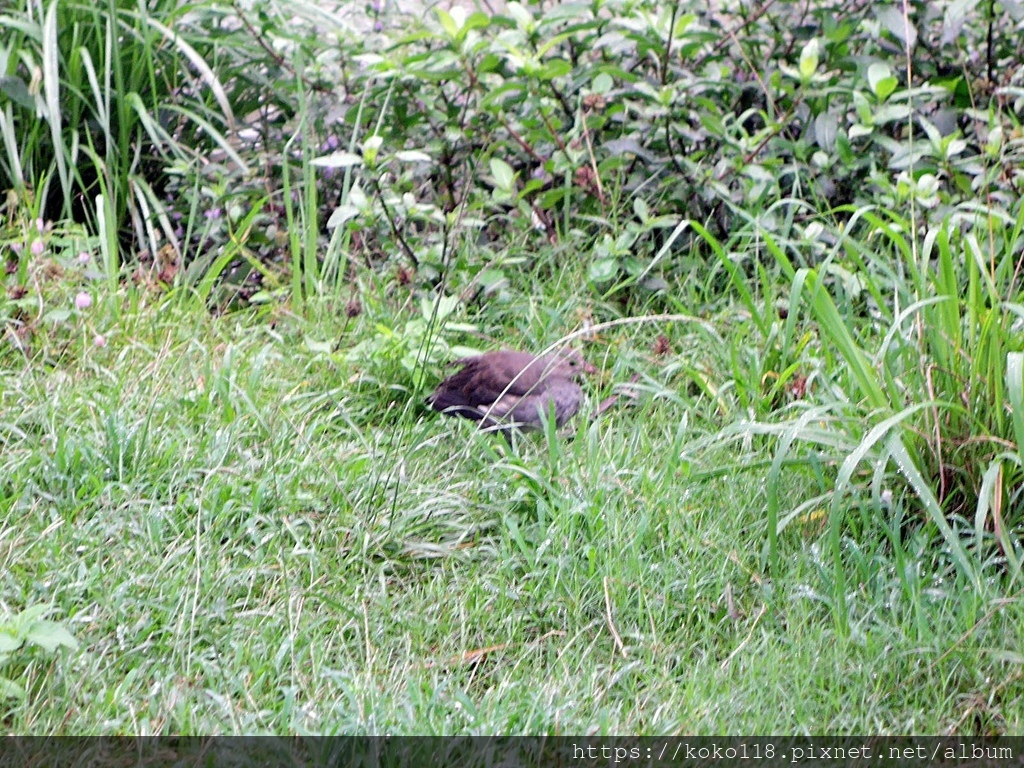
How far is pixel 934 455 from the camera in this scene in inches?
96.8

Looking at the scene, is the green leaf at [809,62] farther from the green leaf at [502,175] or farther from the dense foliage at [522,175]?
the green leaf at [502,175]

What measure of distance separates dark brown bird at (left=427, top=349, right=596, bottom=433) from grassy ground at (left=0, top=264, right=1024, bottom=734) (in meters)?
0.07

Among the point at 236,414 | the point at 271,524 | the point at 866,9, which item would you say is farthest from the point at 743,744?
the point at 866,9

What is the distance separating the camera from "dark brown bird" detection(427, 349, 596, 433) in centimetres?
288

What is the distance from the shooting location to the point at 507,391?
115 inches

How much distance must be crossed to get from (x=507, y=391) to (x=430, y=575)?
66 cm

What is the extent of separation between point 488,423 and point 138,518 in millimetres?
891

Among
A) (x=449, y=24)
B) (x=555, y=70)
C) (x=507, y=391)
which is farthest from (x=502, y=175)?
(x=507, y=391)

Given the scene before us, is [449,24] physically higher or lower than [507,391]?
higher

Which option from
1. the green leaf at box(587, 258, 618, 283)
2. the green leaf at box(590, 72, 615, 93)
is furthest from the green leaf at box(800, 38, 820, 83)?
the green leaf at box(587, 258, 618, 283)

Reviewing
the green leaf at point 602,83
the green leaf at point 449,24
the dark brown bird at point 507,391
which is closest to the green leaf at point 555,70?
the green leaf at point 602,83

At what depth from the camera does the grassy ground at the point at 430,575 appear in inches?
78.5

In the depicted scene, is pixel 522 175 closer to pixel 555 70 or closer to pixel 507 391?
pixel 555 70

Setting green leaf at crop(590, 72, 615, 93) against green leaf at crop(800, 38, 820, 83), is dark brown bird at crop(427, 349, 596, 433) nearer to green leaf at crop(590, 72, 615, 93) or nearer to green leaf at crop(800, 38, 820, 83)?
green leaf at crop(590, 72, 615, 93)
